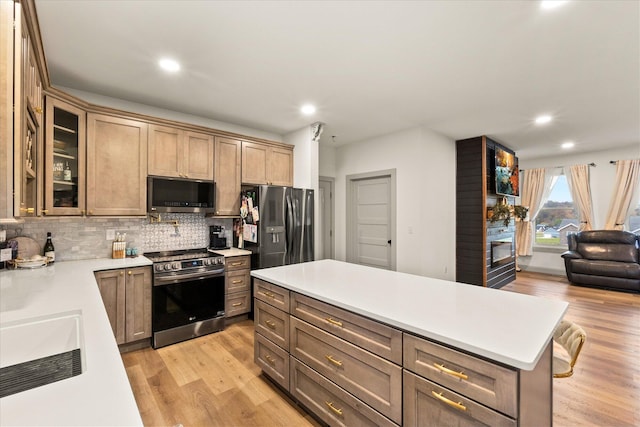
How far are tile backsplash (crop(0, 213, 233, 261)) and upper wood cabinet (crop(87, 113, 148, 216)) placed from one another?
24 cm

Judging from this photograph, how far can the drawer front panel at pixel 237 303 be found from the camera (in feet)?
11.6

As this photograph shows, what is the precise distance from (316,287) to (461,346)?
3.18ft

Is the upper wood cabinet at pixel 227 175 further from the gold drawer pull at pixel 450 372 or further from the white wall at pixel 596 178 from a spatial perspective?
the white wall at pixel 596 178

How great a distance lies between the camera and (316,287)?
1.92 meters

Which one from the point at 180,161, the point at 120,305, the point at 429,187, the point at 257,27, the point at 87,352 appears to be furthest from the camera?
the point at 429,187

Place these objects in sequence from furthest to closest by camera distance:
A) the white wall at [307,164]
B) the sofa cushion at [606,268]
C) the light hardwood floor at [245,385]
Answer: the sofa cushion at [606,268] → the white wall at [307,164] → the light hardwood floor at [245,385]

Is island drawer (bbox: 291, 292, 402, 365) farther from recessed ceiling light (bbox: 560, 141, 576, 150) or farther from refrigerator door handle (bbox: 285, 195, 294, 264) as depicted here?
recessed ceiling light (bbox: 560, 141, 576, 150)

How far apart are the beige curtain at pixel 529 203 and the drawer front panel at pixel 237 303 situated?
6614 millimetres

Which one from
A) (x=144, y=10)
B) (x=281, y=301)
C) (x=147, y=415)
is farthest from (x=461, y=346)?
(x=144, y=10)

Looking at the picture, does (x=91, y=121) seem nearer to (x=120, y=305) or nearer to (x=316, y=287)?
(x=120, y=305)

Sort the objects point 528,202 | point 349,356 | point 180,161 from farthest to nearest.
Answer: point 528,202, point 180,161, point 349,356

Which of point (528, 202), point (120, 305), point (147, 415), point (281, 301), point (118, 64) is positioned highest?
point (118, 64)

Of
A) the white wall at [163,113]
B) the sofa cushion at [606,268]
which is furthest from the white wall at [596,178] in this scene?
the white wall at [163,113]

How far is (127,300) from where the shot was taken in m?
2.84
